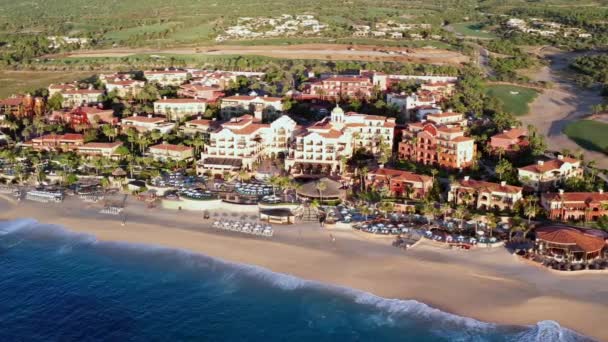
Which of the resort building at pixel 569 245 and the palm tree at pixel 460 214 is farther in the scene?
the palm tree at pixel 460 214

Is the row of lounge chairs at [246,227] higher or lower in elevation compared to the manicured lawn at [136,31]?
lower

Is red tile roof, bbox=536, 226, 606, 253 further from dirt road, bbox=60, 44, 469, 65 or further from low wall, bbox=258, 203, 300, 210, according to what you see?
dirt road, bbox=60, 44, 469, 65

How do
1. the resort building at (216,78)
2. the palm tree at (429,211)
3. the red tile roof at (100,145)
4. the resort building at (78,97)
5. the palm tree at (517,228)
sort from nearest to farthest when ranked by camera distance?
1. the palm tree at (517,228)
2. the palm tree at (429,211)
3. the red tile roof at (100,145)
4. the resort building at (78,97)
5. the resort building at (216,78)

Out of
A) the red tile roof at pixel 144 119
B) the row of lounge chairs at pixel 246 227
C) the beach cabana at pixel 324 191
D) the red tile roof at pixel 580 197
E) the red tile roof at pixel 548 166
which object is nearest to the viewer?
the row of lounge chairs at pixel 246 227

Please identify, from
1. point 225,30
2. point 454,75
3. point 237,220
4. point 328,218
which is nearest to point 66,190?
point 237,220

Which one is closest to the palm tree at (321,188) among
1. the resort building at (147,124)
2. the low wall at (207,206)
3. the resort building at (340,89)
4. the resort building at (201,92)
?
the low wall at (207,206)

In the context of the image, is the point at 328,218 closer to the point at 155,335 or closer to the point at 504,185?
the point at 504,185

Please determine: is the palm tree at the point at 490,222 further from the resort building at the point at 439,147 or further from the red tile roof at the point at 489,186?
the resort building at the point at 439,147
